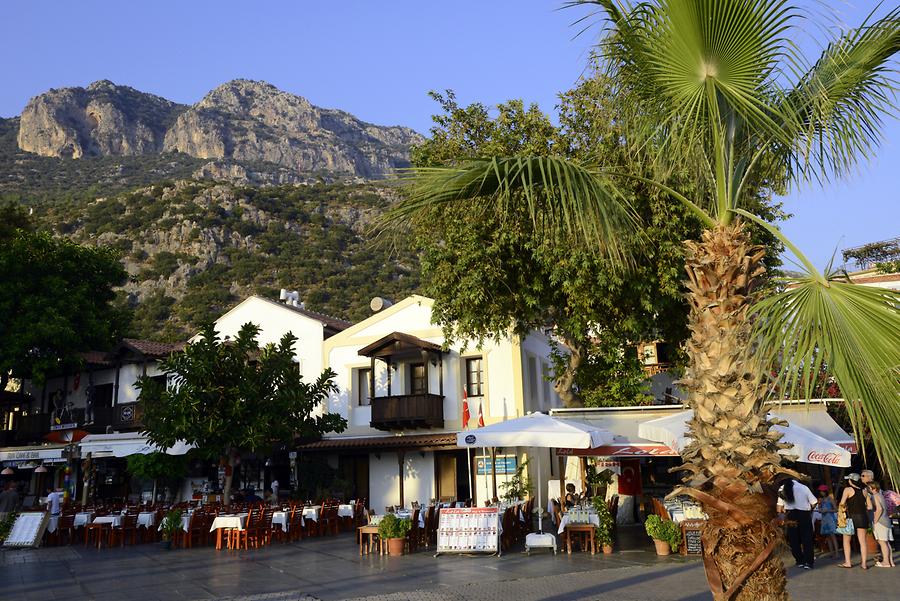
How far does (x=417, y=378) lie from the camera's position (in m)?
25.9

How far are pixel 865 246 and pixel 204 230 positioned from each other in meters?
56.5

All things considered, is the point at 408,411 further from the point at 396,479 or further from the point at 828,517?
the point at 828,517

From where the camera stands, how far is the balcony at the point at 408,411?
2433 cm

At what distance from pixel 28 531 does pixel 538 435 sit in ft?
42.3

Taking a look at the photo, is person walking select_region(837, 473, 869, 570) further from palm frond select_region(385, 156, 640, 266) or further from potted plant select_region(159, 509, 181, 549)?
potted plant select_region(159, 509, 181, 549)

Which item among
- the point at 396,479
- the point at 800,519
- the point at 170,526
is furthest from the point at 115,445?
the point at 800,519

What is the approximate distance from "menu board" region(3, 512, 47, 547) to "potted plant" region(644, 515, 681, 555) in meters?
14.3

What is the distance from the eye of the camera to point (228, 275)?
2667 inches

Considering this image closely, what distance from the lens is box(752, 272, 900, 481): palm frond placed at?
4.29m

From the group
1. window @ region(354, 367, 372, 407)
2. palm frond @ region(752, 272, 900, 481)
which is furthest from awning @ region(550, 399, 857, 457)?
palm frond @ region(752, 272, 900, 481)

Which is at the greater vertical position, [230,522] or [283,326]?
[283,326]

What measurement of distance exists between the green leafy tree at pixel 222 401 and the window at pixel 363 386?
5.57m

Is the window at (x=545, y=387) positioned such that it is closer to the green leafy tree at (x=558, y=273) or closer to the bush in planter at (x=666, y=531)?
the green leafy tree at (x=558, y=273)

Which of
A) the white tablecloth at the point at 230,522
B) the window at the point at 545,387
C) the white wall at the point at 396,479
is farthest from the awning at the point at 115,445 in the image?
the window at the point at 545,387
